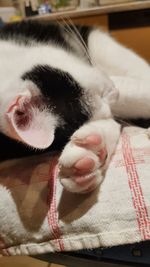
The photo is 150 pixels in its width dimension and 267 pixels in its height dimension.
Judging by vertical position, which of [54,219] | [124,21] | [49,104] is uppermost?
[49,104]

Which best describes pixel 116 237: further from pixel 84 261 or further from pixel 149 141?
pixel 149 141

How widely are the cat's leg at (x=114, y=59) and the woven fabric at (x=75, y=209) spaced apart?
0.27m

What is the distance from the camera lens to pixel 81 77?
72 centimetres

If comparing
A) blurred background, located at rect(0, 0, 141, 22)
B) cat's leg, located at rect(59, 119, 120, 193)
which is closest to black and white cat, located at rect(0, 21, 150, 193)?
cat's leg, located at rect(59, 119, 120, 193)

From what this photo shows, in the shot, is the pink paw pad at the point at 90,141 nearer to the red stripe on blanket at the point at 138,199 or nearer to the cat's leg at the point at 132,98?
the red stripe on blanket at the point at 138,199

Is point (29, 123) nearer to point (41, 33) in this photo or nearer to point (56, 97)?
point (56, 97)

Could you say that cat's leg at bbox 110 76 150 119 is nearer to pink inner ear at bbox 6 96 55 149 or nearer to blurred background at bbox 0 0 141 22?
pink inner ear at bbox 6 96 55 149

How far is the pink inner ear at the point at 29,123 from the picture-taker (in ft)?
1.69

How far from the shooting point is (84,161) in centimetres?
53

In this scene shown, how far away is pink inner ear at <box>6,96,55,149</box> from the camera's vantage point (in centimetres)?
52

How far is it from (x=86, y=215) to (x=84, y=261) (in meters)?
0.09

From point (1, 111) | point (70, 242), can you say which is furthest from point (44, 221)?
point (1, 111)

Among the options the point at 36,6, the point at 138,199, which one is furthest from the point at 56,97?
the point at 36,6

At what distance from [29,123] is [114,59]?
41cm
